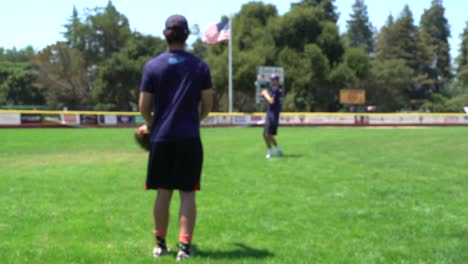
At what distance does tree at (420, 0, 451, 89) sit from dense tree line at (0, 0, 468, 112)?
173 mm

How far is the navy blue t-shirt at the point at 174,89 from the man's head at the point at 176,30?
107mm

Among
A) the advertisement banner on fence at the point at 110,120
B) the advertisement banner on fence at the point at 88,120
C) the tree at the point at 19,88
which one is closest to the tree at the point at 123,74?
the tree at the point at 19,88

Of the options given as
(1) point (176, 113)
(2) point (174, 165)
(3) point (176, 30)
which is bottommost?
(2) point (174, 165)

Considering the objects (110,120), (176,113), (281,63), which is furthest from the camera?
(281,63)

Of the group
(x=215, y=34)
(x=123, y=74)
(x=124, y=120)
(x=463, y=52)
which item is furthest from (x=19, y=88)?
(x=463, y=52)

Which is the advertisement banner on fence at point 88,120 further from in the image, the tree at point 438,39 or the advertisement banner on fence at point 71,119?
the tree at point 438,39

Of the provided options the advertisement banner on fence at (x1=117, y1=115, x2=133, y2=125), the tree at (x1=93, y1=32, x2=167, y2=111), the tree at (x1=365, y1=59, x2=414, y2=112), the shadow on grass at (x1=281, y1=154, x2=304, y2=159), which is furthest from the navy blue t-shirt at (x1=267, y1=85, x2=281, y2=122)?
the tree at (x1=365, y1=59, x2=414, y2=112)

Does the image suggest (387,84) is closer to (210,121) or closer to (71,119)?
(210,121)

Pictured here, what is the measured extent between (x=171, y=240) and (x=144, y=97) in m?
1.48

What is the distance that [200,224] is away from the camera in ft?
17.7

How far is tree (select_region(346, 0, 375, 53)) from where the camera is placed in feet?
340

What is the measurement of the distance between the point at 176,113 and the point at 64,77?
70296 mm

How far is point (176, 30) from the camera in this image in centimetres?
416

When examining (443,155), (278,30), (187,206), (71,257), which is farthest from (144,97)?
(278,30)
